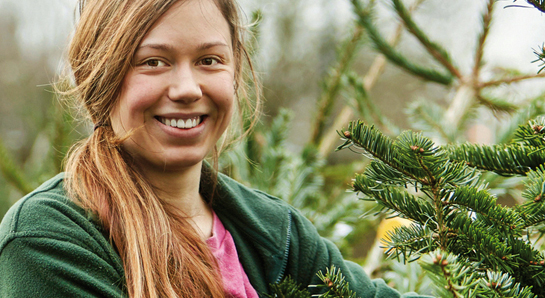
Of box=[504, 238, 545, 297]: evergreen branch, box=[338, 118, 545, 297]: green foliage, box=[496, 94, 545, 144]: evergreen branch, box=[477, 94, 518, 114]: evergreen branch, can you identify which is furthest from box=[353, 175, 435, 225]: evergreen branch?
box=[477, 94, 518, 114]: evergreen branch

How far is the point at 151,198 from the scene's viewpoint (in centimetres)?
105

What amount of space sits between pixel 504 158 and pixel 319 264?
0.68 metres

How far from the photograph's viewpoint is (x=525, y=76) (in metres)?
1.79

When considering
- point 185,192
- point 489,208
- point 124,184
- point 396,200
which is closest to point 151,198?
point 124,184

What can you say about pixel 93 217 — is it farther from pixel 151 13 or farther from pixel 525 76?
pixel 525 76

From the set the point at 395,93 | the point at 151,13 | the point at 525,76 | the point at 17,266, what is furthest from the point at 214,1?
the point at 395,93

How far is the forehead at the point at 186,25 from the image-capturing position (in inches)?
39.9

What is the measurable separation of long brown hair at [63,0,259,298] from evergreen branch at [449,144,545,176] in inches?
24.3

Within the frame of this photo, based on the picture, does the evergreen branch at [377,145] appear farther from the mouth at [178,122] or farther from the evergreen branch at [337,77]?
the evergreen branch at [337,77]

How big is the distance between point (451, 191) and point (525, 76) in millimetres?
1476

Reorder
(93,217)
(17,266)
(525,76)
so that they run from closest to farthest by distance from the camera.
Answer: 1. (17,266)
2. (93,217)
3. (525,76)

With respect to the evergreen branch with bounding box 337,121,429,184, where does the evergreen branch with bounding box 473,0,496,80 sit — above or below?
above

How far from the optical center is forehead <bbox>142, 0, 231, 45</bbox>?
3.32ft

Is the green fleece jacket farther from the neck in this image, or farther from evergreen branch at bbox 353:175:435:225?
evergreen branch at bbox 353:175:435:225
